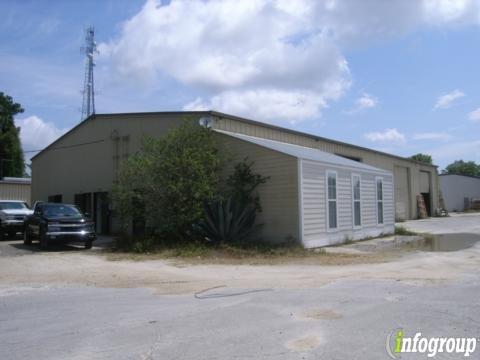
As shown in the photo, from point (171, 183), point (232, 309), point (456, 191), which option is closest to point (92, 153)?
point (171, 183)

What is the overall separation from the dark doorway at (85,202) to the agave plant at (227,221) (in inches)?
456

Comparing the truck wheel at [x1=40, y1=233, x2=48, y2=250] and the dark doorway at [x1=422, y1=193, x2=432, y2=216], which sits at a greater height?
the dark doorway at [x1=422, y1=193, x2=432, y2=216]

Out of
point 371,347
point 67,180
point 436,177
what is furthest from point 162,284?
point 436,177

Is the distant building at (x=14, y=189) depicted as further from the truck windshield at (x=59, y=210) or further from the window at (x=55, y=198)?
the truck windshield at (x=59, y=210)

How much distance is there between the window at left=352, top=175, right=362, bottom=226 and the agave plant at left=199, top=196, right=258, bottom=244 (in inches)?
188

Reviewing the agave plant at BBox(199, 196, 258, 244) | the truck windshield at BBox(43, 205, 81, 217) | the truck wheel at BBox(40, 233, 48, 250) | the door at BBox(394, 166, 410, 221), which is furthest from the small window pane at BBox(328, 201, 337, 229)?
the door at BBox(394, 166, 410, 221)

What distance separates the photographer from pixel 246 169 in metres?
17.2

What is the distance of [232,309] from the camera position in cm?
729

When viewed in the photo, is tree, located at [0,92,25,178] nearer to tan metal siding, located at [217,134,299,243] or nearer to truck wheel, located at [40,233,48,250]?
truck wheel, located at [40,233,48,250]

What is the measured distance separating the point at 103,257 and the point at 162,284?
222 inches

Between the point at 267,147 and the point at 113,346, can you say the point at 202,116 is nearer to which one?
the point at 267,147

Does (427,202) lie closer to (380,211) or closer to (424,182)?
(424,182)

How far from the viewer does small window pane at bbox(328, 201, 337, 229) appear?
17455 millimetres

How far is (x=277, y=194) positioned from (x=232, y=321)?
10095mm
